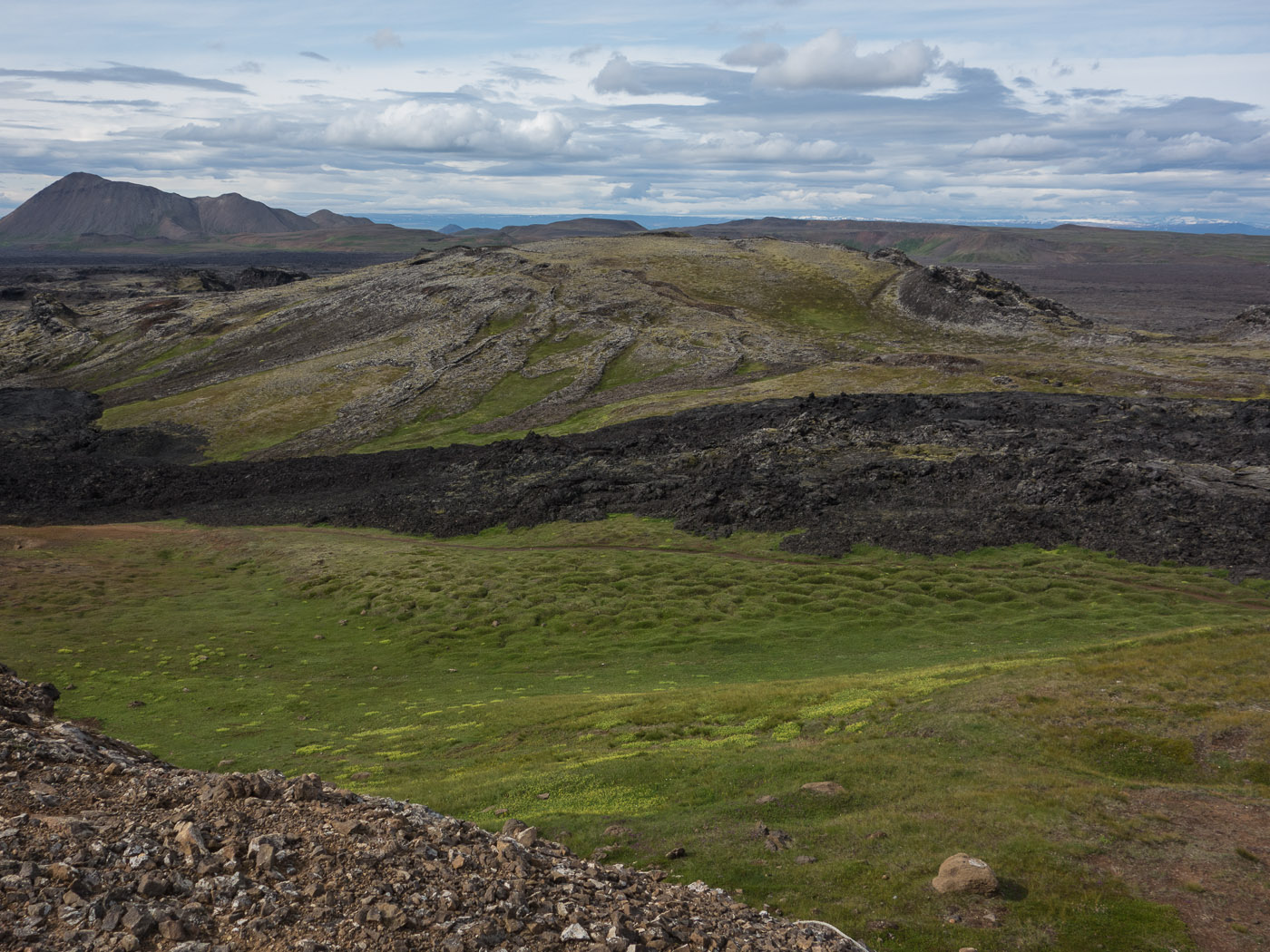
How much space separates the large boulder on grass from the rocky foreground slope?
3.45m

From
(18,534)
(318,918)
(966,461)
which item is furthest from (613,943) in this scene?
(18,534)

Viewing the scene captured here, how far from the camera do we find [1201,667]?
31547 mm

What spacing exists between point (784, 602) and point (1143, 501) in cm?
3168

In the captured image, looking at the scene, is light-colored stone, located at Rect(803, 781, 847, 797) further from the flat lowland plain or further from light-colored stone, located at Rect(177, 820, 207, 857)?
light-colored stone, located at Rect(177, 820, 207, 857)

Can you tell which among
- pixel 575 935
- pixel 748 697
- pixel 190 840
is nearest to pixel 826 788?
pixel 748 697

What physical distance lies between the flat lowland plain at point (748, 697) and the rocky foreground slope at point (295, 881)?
422 cm

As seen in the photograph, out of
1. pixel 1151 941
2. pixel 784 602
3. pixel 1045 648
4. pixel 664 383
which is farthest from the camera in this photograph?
pixel 664 383

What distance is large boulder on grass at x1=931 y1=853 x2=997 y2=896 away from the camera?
17.0 metres

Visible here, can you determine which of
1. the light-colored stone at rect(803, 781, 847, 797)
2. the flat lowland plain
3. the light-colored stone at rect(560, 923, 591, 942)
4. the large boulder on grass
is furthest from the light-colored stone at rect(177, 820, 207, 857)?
the light-colored stone at rect(803, 781, 847, 797)

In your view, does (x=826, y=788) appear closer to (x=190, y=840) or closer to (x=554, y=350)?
(x=190, y=840)

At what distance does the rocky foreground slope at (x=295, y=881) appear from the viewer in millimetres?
13117

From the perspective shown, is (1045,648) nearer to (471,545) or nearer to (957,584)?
(957,584)

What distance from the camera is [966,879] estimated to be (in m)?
17.1

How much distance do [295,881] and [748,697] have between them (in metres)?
22.8
